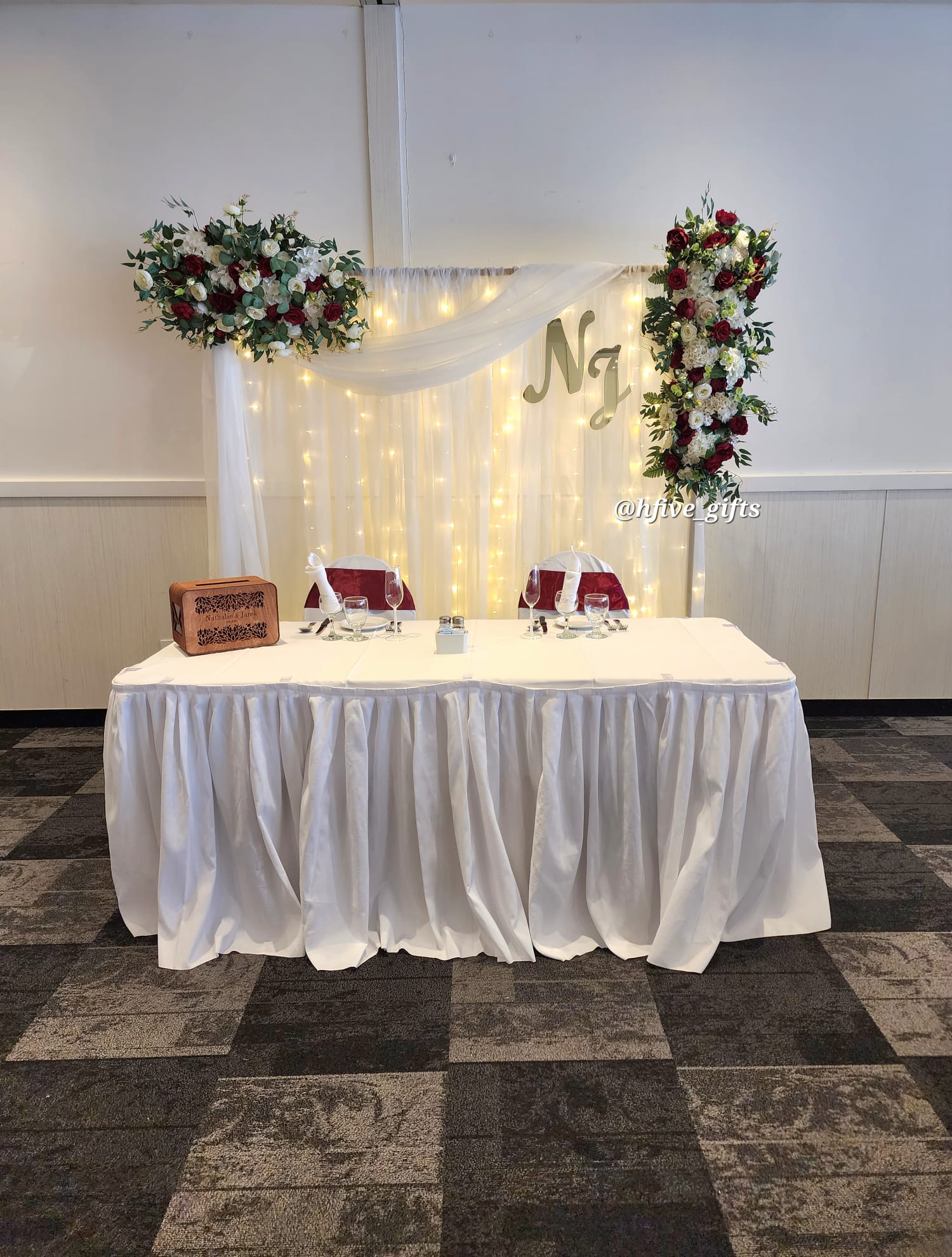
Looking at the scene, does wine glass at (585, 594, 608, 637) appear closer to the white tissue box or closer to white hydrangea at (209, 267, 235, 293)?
the white tissue box

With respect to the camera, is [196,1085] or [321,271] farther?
[321,271]

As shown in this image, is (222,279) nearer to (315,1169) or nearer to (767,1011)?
(315,1169)

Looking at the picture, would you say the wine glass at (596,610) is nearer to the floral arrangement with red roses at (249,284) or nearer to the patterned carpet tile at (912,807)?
the patterned carpet tile at (912,807)

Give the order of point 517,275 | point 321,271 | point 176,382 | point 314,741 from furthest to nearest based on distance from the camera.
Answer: point 176,382
point 517,275
point 321,271
point 314,741

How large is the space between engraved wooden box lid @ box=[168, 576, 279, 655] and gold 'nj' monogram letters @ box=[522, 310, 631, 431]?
1754 mm

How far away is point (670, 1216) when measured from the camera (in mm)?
1564

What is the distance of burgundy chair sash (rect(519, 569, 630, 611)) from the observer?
3.20 meters

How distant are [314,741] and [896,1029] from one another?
1.59 meters

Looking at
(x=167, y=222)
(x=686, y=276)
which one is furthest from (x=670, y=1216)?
(x=167, y=222)

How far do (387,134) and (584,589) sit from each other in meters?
2.23

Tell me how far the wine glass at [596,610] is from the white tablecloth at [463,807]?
312 mm

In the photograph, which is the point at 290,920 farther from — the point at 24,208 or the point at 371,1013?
the point at 24,208

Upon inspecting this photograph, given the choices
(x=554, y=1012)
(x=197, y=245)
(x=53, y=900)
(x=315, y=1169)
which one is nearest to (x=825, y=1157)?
(x=554, y=1012)

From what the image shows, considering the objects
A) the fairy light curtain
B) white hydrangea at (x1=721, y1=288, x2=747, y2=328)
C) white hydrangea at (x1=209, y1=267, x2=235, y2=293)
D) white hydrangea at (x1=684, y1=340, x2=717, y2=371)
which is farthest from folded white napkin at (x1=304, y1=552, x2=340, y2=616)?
white hydrangea at (x1=721, y1=288, x2=747, y2=328)
